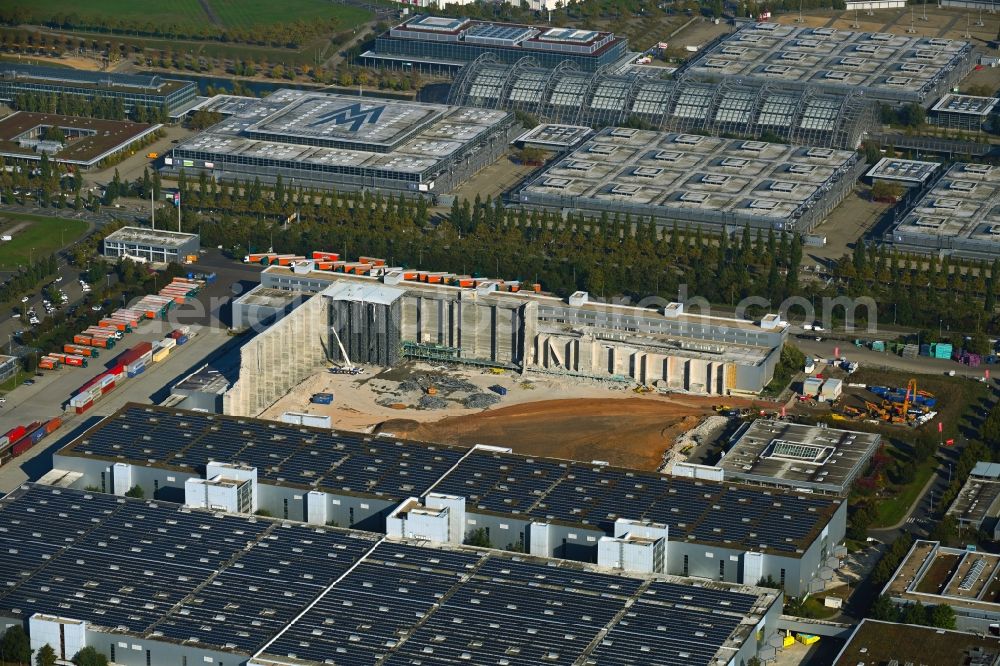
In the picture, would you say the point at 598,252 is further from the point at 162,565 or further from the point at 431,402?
the point at 162,565

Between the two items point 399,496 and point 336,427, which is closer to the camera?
point 399,496

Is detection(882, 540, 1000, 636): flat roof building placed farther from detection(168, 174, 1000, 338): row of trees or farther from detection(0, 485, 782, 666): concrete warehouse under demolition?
detection(168, 174, 1000, 338): row of trees

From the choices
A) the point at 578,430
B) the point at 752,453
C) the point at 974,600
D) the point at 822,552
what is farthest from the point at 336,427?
the point at 974,600

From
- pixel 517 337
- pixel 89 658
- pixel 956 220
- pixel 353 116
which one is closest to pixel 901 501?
pixel 517 337

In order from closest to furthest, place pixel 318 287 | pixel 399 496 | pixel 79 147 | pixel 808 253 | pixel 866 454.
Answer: pixel 399 496
pixel 866 454
pixel 318 287
pixel 808 253
pixel 79 147

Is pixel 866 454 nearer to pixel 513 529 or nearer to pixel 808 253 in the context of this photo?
pixel 513 529

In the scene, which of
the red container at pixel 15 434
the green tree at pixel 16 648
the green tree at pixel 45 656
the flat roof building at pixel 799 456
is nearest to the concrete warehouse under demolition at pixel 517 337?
the flat roof building at pixel 799 456

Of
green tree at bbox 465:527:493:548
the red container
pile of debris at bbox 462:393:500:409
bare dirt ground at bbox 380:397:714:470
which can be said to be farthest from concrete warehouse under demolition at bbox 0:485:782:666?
pile of debris at bbox 462:393:500:409
